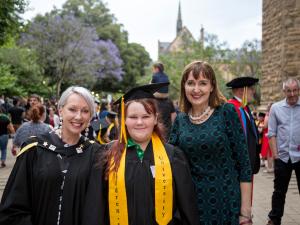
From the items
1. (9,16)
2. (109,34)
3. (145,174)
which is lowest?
(145,174)

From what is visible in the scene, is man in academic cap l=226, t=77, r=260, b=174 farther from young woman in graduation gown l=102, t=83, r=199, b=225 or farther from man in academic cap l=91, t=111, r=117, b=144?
man in academic cap l=91, t=111, r=117, b=144

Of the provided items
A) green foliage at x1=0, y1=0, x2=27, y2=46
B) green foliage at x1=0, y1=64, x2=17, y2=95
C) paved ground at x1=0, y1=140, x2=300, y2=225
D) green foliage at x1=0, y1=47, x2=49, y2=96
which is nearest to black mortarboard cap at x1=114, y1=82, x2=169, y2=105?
paved ground at x1=0, y1=140, x2=300, y2=225

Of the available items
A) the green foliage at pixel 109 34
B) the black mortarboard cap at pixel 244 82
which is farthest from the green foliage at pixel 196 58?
the black mortarboard cap at pixel 244 82

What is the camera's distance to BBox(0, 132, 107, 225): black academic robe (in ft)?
9.83

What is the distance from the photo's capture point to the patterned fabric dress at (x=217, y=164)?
3297mm

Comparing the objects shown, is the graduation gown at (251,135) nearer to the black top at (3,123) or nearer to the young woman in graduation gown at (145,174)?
the young woman in graduation gown at (145,174)

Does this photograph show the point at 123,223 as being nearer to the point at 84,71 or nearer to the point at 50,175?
the point at 50,175

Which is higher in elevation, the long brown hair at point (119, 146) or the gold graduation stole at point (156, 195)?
the long brown hair at point (119, 146)

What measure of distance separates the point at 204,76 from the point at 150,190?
995 mm

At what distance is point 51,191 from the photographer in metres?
3.05

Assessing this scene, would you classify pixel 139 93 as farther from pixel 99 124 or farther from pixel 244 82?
pixel 99 124

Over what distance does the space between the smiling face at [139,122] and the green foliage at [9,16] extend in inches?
401

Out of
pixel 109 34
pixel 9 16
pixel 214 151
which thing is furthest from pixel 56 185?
pixel 109 34

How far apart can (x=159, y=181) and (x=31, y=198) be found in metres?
0.92
